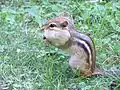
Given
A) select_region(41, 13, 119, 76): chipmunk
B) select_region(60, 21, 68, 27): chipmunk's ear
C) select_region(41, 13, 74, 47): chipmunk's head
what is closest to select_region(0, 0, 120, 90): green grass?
select_region(41, 13, 119, 76): chipmunk

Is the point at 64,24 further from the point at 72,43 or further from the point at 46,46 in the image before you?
the point at 46,46

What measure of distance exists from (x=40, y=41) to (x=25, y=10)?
3.09 feet

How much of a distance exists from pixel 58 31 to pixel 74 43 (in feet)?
0.64

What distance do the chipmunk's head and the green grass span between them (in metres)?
0.26

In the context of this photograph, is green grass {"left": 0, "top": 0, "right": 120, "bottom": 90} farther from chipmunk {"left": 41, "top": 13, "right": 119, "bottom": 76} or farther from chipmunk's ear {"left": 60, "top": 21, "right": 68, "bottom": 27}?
chipmunk's ear {"left": 60, "top": 21, "right": 68, "bottom": 27}

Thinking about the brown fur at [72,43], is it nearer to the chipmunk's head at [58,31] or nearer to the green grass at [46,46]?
the chipmunk's head at [58,31]

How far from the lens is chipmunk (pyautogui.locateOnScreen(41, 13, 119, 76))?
4.82 meters

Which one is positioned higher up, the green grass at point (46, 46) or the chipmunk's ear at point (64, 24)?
the chipmunk's ear at point (64, 24)

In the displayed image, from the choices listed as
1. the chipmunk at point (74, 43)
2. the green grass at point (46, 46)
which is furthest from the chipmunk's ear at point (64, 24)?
the green grass at point (46, 46)

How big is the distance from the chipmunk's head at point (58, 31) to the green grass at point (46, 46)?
26cm

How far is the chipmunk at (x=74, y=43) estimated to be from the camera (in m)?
4.82

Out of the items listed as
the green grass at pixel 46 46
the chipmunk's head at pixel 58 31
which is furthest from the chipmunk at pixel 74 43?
the green grass at pixel 46 46

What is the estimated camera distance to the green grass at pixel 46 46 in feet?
15.7

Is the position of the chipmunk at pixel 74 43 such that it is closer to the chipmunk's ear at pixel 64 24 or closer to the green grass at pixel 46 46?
the chipmunk's ear at pixel 64 24
